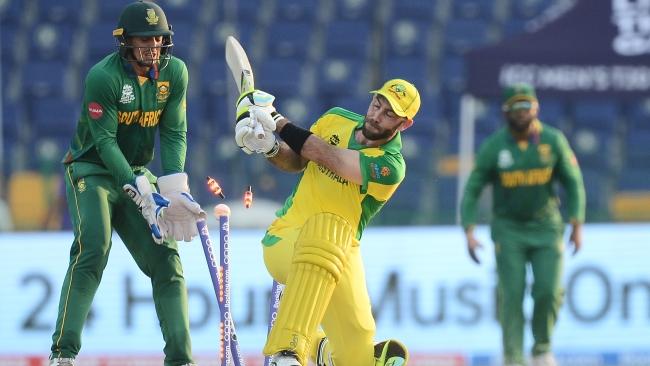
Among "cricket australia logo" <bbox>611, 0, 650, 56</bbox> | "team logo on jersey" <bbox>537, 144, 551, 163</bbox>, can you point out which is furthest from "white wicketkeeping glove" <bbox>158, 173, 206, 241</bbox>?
"cricket australia logo" <bbox>611, 0, 650, 56</bbox>

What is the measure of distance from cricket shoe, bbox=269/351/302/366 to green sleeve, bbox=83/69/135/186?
3.56ft

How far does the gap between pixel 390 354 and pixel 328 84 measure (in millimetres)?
8013

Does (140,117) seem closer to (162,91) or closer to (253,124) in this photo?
(162,91)

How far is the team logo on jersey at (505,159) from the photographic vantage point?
34.1ft

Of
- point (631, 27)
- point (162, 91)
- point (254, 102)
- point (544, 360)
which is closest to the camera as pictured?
point (254, 102)

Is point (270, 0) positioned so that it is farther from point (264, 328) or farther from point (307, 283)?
point (307, 283)

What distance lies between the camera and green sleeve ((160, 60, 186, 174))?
6.98 m

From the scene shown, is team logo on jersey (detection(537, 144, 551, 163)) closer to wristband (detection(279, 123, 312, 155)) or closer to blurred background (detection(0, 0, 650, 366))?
blurred background (detection(0, 0, 650, 366))

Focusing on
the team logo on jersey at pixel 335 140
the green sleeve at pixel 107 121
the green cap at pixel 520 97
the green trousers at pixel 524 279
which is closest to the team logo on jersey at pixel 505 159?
the green cap at pixel 520 97

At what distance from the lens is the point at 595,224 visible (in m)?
12.0

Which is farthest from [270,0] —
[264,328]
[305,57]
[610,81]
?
[264,328]

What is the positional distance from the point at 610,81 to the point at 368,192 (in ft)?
22.1

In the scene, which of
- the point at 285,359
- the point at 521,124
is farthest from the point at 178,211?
the point at 521,124

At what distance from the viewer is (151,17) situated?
6715mm
